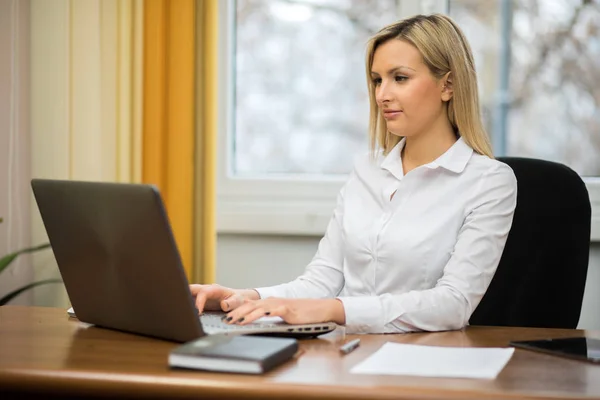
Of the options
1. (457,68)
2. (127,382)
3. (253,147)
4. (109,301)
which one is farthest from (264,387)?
(253,147)

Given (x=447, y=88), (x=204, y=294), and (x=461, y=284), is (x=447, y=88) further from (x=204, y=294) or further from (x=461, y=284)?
(x=204, y=294)

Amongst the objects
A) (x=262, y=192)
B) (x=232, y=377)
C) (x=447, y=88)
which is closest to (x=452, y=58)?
(x=447, y=88)

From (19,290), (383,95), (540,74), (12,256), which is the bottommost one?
(19,290)

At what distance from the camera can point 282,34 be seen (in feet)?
9.68

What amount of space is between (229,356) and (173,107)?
168cm

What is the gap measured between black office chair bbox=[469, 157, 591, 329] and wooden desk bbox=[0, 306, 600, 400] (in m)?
0.57

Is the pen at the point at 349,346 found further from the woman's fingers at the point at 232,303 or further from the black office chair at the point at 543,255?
the black office chair at the point at 543,255

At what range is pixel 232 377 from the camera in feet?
3.43

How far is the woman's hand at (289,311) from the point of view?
1.37m

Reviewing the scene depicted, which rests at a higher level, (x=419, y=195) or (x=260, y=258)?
(x=419, y=195)

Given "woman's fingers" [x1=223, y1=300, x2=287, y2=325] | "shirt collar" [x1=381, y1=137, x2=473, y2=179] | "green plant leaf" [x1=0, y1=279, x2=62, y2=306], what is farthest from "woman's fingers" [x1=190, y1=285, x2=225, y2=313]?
"green plant leaf" [x1=0, y1=279, x2=62, y2=306]

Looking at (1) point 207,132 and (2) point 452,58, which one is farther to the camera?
(1) point 207,132

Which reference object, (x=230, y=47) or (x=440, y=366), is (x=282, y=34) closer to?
(x=230, y=47)

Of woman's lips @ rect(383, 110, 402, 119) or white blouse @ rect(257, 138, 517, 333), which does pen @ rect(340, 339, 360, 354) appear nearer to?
white blouse @ rect(257, 138, 517, 333)
